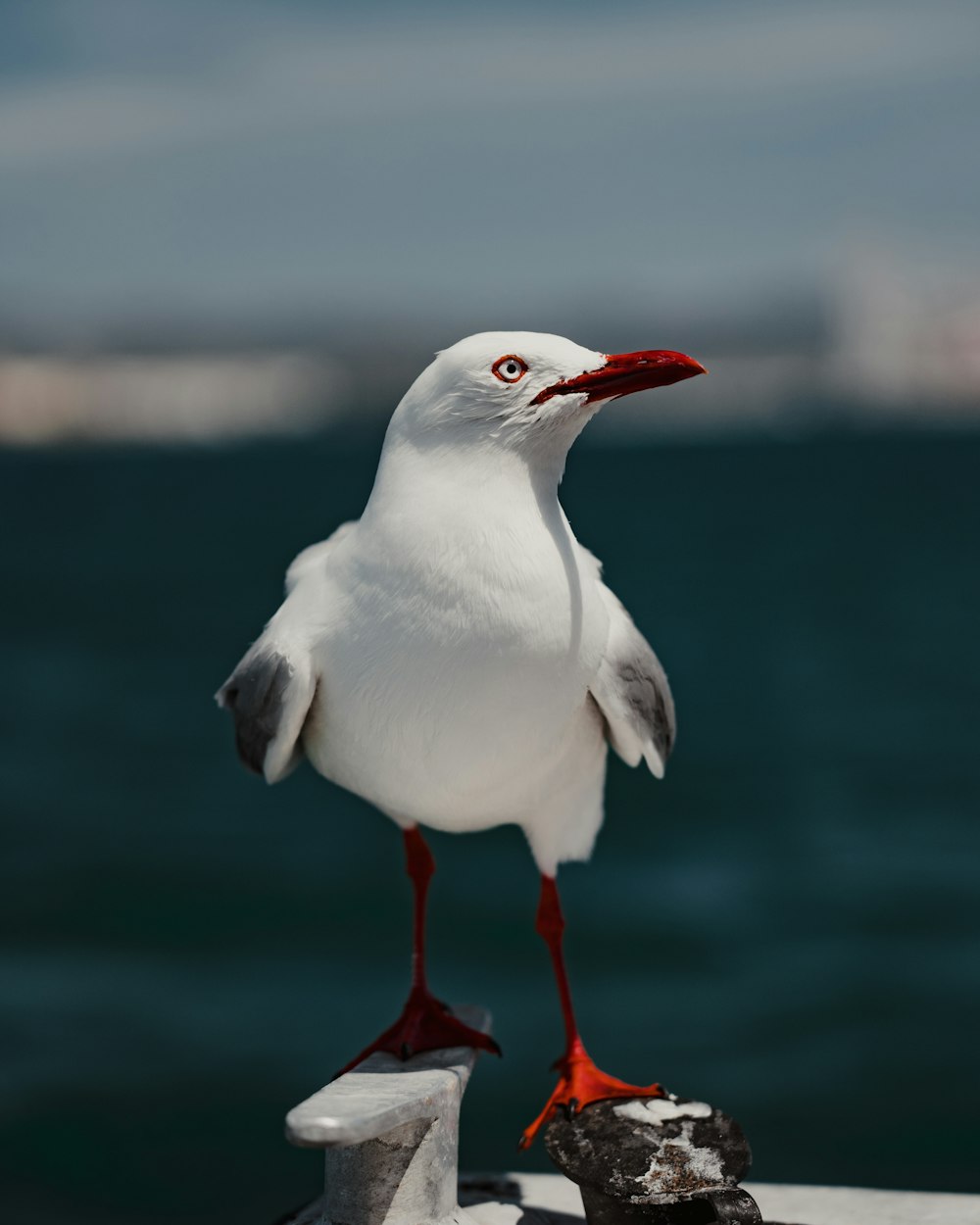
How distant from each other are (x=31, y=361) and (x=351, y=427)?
37397mm

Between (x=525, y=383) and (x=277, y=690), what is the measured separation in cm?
133

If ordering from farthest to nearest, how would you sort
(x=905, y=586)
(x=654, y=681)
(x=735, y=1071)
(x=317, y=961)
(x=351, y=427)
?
(x=351, y=427) → (x=905, y=586) → (x=317, y=961) → (x=735, y=1071) → (x=654, y=681)

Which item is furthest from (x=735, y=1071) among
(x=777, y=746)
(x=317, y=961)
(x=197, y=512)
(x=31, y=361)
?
(x=31, y=361)

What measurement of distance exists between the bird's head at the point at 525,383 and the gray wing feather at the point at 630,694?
2.76 feet

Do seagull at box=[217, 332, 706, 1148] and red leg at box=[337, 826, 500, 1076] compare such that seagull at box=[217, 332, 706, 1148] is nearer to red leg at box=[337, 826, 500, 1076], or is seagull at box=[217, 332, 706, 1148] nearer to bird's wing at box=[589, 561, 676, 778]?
bird's wing at box=[589, 561, 676, 778]

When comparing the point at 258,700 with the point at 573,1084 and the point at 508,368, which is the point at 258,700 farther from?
the point at 573,1084

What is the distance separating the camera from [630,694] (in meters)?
5.31

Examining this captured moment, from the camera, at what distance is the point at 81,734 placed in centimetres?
3186

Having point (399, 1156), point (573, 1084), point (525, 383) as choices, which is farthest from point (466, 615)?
point (573, 1084)

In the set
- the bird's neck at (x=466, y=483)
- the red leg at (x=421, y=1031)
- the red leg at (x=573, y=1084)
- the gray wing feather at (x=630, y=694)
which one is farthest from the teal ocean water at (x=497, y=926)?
the bird's neck at (x=466, y=483)

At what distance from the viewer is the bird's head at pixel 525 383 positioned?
4.71 m

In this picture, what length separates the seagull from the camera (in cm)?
473

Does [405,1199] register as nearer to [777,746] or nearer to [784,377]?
[777,746]

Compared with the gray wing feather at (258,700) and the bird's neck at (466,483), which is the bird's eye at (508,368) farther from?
the gray wing feather at (258,700)
